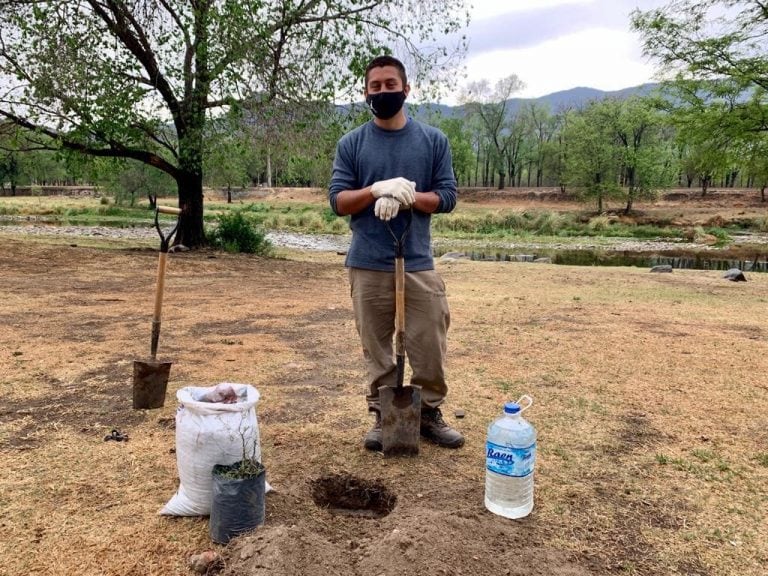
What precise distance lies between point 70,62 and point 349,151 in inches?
418

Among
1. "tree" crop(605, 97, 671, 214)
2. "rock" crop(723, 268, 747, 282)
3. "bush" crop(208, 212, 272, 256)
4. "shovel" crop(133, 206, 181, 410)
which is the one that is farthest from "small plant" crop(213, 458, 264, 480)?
"tree" crop(605, 97, 671, 214)

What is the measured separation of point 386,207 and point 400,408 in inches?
44.2

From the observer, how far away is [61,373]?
4.82 metres

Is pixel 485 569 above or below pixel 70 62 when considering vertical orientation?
below

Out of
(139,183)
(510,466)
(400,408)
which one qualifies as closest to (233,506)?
(400,408)

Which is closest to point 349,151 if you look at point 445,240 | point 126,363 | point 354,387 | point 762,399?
point 354,387

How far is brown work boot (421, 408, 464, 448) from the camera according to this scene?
3467 millimetres

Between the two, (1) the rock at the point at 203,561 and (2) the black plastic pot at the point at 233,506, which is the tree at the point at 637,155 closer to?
(2) the black plastic pot at the point at 233,506

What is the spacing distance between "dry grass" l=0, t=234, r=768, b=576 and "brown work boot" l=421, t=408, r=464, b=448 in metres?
0.11

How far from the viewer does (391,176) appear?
3.30 m

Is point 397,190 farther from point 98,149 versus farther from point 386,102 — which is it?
point 98,149

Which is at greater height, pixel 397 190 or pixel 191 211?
pixel 397 190

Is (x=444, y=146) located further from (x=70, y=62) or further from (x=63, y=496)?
(x=70, y=62)

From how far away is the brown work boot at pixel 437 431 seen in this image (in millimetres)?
3467
